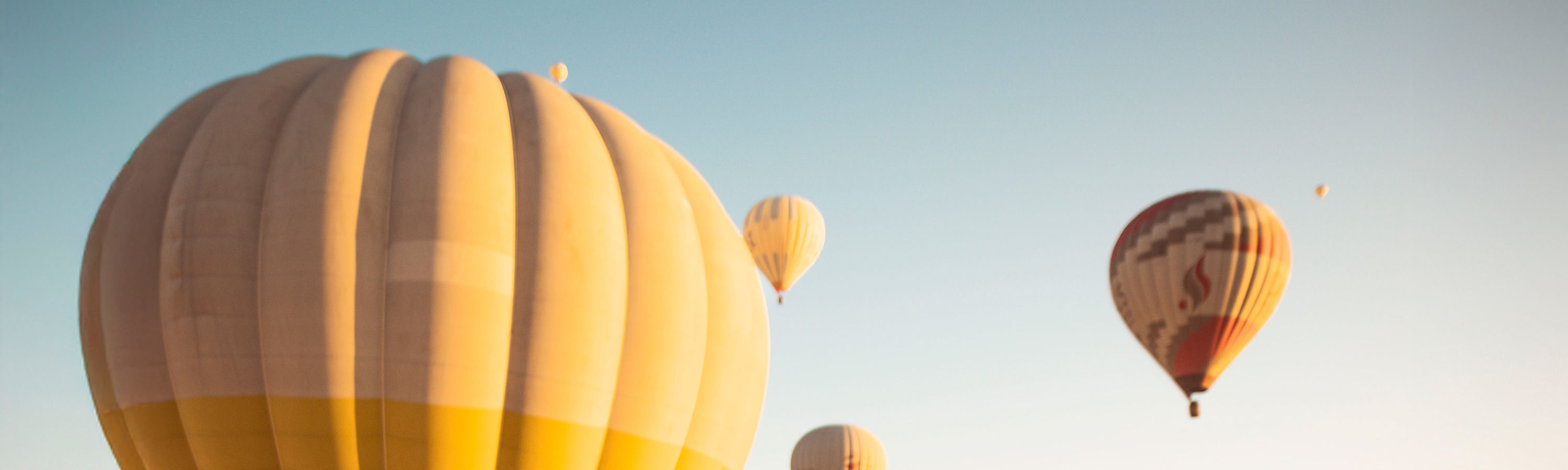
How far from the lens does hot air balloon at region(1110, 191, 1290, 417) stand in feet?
64.8

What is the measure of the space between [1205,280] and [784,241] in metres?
10.4

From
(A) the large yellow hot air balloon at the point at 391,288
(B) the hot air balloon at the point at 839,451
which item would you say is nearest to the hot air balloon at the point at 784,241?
(B) the hot air balloon at the point at 839,451

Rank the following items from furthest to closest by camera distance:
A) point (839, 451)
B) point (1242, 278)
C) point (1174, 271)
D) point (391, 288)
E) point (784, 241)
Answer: point (839, 451)
point (784, 241)
point (1174, 271)
point (1242, 278)
point (391, 288)

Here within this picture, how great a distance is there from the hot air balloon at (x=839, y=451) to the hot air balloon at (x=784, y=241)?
839cm

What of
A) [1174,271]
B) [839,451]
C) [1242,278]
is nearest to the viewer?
[1242,278]

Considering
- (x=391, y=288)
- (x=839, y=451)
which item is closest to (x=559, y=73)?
(x=391, y=288)

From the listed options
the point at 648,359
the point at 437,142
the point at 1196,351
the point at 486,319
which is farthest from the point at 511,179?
the point at 1196,351

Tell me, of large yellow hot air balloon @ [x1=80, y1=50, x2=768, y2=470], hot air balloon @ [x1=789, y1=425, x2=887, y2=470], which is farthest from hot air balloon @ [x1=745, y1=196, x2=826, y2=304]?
large yellow hot air balloon @ [x1=80, y1=50, x2=768, y2=470]

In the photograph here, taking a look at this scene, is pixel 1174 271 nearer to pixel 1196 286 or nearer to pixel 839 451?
pixel 1196 286

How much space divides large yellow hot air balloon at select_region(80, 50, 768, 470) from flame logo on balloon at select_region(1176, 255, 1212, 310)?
10322 mm

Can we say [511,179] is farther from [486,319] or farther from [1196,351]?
[1196,351]

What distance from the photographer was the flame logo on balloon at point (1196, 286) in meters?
19.8

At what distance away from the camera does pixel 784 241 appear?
27.4 metres

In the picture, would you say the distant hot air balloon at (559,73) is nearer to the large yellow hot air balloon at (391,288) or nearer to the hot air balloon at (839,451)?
the large yellow hot air balloon at (391,288)
